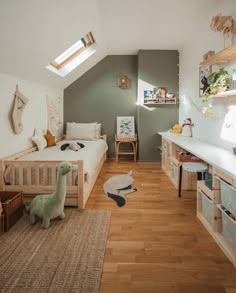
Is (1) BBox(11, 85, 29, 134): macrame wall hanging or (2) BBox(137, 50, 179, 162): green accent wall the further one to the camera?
(2) BBox(137, 50, 179, 162): green accent wall

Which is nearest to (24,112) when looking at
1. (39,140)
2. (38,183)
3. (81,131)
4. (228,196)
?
(39,140)

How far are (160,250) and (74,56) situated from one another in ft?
13.2

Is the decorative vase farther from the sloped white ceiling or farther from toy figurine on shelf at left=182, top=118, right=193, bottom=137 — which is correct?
the sloped white ceiling

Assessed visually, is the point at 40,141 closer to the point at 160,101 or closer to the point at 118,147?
the point at 118,147

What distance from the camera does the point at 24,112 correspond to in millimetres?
3951

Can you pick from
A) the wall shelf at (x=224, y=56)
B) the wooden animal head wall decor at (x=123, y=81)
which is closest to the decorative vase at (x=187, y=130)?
the wall shelf at (x=224, y=56)

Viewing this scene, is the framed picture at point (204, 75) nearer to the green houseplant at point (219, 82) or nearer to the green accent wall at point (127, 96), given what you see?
the green houseplant at point (219, 82)

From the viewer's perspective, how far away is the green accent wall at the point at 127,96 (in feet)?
18.7

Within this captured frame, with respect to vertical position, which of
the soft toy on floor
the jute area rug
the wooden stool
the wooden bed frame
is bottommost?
the jute area rug

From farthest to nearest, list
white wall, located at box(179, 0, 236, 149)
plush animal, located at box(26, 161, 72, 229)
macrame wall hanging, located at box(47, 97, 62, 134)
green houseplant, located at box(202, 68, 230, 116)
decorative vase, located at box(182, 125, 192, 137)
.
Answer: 1. macrame wall hanging, located at box(47, 97, 62, 134)
2. decorative vase, located at box(182, 125, 192, 137)
3. white wall, located at box(179, 0, 236, 149)
4. green houseplant, located at box(202, 68, 230, 116)
5. plush animal, located at box(26, 161, 72, 229)

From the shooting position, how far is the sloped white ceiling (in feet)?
8.32

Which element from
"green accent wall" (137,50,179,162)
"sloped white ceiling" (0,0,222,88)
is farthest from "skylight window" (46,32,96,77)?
"green accent wall" (137,50,179,162)

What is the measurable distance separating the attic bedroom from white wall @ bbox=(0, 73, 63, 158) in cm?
3

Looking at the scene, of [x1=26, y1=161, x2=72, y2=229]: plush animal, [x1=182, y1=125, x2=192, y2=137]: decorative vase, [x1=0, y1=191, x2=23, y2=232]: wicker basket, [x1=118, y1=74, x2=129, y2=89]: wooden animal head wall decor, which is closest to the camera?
[x1=0, y1=191, x2=23, y2=232]: wicker basket
